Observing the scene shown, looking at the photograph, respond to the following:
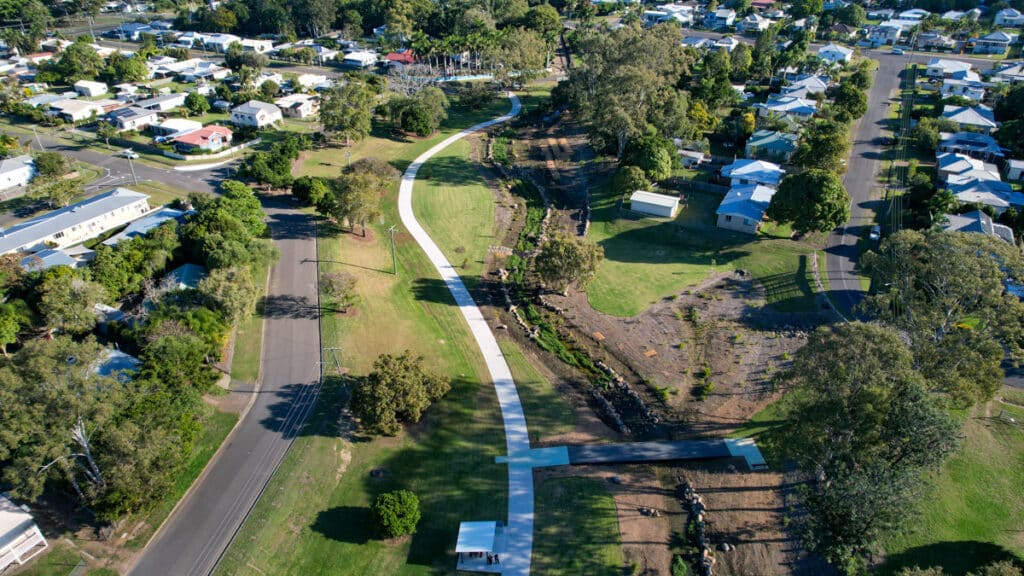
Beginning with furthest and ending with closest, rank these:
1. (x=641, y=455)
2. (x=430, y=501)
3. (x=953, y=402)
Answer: (x=641, y=455), (x=430, y=501), (x=953, y=402)

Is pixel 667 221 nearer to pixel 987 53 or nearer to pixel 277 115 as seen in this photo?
pixel 277 115

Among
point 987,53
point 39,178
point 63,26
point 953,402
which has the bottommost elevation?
point 953,402

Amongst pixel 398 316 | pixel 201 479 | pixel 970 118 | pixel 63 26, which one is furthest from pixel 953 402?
pixel 63 26

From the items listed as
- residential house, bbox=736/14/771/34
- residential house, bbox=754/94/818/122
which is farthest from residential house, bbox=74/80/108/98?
residential house, bbox=736/14/771/34

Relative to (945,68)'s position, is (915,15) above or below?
above

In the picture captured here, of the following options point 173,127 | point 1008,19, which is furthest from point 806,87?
point 173,127

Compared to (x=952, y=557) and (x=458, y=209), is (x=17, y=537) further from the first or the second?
(x=952, y=557)

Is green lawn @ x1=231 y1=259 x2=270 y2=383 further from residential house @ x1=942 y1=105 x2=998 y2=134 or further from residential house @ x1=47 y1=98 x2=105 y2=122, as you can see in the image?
residential house @ x1=942 y1=105 x2=998 y2=134
